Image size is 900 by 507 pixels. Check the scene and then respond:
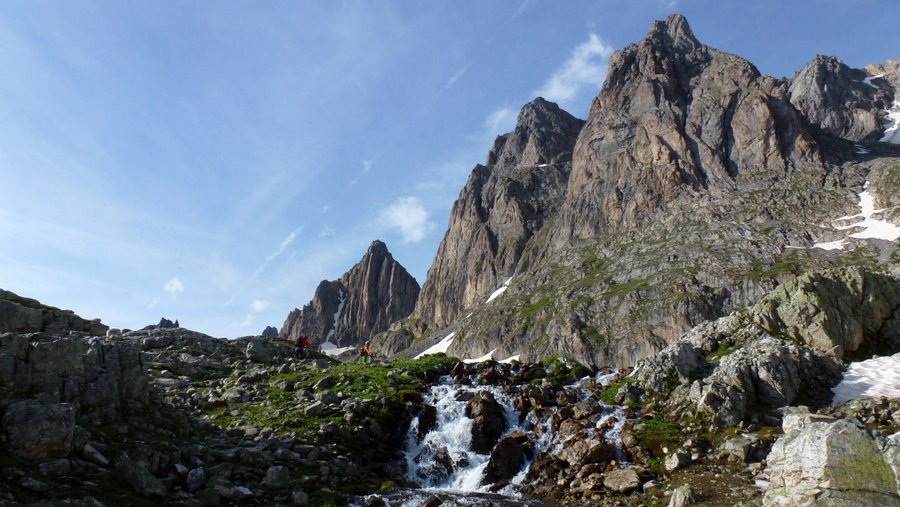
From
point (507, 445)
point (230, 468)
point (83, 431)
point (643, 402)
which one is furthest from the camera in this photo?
point (643, 402)

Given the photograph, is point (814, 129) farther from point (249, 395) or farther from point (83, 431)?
point (83, 431)

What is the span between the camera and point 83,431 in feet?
61.7

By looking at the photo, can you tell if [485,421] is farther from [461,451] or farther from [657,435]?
[657,435]

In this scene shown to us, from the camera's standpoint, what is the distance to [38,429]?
17188 mm

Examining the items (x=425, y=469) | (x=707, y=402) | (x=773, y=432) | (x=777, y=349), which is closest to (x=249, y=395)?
(x=425, y=469)

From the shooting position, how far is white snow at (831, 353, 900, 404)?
29281mm

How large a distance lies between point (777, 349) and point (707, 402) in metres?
7.12

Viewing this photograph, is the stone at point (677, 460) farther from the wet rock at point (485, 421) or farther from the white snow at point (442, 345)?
the white snow at point (442, 345)

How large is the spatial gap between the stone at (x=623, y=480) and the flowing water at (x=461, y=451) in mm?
2345

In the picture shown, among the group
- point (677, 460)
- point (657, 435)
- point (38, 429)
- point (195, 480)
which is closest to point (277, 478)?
point (195, 480)

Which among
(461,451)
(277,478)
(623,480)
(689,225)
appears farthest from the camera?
(689,225)

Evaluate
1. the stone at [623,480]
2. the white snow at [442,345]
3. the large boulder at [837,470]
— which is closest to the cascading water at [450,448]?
the stone at [623,480]

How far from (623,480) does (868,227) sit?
14016 cm

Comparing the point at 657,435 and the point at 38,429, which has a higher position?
the point at 38,429
